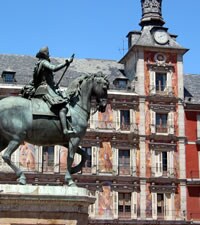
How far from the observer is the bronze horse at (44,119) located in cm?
1065

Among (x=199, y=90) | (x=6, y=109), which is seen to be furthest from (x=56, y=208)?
(x=199, y=90)

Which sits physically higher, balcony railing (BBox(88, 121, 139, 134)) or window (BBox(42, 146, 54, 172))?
balcony railing (BBox(88, 121, 139, 134))

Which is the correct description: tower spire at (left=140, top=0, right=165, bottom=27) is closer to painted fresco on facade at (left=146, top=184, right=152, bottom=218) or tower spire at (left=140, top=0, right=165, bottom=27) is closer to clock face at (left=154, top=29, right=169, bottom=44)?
clock face at (left=154, top=29, right=169, bottom=44)

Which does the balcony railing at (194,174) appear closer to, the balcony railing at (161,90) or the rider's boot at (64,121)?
the balcony railing at (161,90)

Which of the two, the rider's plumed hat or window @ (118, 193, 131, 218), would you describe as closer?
the rider's plumed hat

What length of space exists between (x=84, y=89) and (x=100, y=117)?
105 ft

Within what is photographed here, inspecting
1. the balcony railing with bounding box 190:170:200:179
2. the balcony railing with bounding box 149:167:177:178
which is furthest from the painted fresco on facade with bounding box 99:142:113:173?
the balcony railing with bounding box 190:170:200:179

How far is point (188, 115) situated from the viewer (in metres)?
45.1

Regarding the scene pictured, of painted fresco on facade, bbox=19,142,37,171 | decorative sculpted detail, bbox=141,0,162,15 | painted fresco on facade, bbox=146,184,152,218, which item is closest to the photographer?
painted fresco on facade, bbox=19,142,37,171

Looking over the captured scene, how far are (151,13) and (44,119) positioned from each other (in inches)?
1557

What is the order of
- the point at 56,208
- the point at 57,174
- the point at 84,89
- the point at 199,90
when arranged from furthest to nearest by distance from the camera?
the point at 199,90
the point at 57,174
the point at 84,89
the point at 56,208

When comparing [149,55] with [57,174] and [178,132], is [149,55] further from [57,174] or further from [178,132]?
[57,174]

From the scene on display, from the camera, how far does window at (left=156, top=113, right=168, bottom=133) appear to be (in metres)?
43.9

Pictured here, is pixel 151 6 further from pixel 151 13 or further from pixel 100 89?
pixel 100 89
